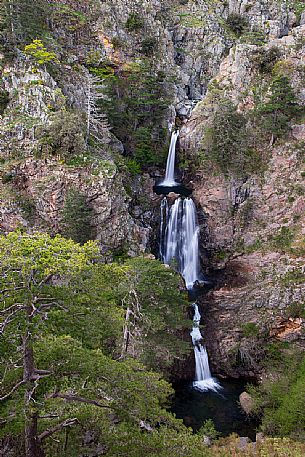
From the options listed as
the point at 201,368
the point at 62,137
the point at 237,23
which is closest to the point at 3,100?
the point at 62,137

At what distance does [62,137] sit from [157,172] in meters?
13.0

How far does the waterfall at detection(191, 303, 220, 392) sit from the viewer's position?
26109mm

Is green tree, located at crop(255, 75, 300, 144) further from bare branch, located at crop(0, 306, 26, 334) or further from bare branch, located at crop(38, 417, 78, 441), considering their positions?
bare branch, located at crop(38, 417, 78, 441)

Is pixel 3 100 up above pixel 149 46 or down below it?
below

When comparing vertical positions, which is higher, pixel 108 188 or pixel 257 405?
pixel 108 188

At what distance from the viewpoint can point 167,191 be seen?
35.4m

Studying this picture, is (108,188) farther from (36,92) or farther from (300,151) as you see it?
(300,151)

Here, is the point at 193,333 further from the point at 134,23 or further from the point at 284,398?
the point at 134,23

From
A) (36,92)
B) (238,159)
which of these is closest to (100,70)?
(36,92)

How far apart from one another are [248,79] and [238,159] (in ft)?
27.5

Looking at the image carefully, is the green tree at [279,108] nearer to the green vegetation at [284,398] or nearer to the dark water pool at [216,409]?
the green vegetation at [284,398]

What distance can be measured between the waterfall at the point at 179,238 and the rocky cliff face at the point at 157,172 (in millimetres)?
1202

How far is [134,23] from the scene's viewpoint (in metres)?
43.5

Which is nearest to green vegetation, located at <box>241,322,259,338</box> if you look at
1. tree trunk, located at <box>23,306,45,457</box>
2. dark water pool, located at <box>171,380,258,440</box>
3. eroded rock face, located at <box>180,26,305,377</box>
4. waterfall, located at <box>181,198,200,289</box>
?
eroded rock face, located at <box>180,26,305,377</box>
